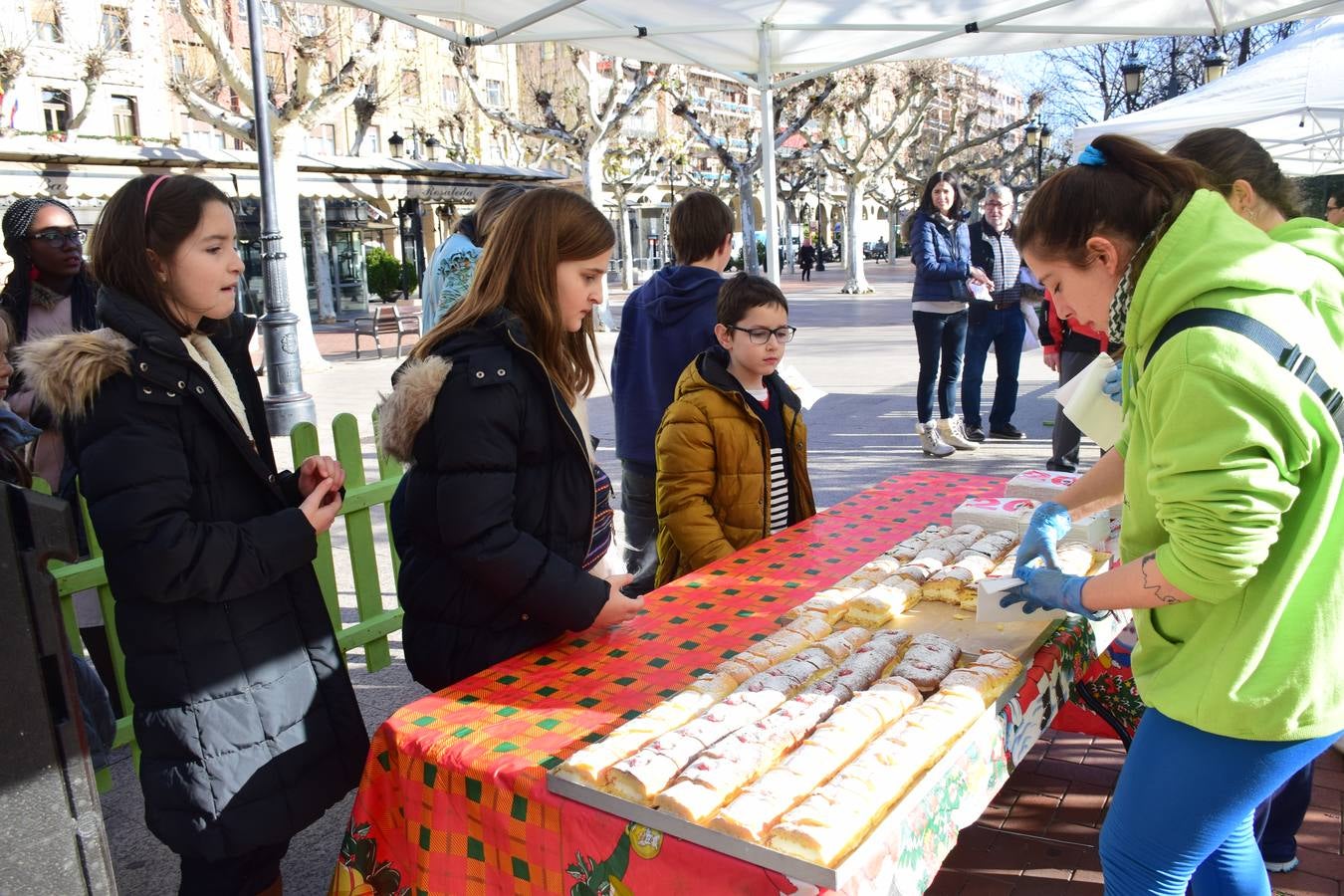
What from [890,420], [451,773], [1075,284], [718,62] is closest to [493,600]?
[451,773]

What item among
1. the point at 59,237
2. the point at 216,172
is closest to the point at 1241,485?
the point at 59,237

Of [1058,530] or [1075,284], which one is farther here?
[1058,530]

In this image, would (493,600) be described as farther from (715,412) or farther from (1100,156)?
(1100,156)

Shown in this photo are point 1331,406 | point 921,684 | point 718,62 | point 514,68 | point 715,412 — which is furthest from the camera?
point 514,68

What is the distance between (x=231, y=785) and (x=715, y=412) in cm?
171

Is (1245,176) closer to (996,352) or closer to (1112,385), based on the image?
(1112,385)

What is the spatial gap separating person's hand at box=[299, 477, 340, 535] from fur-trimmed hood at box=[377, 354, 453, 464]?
16cm

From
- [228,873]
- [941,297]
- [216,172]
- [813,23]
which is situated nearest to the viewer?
[228,873]

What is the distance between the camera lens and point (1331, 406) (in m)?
1.48

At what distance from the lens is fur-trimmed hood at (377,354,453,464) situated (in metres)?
2.11

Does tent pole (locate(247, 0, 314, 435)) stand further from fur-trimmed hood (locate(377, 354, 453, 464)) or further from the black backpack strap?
the black backpack strap

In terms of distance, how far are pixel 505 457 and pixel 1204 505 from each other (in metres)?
1.29

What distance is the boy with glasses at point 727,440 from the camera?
10.3 feet

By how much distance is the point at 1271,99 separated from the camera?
8.45 m
